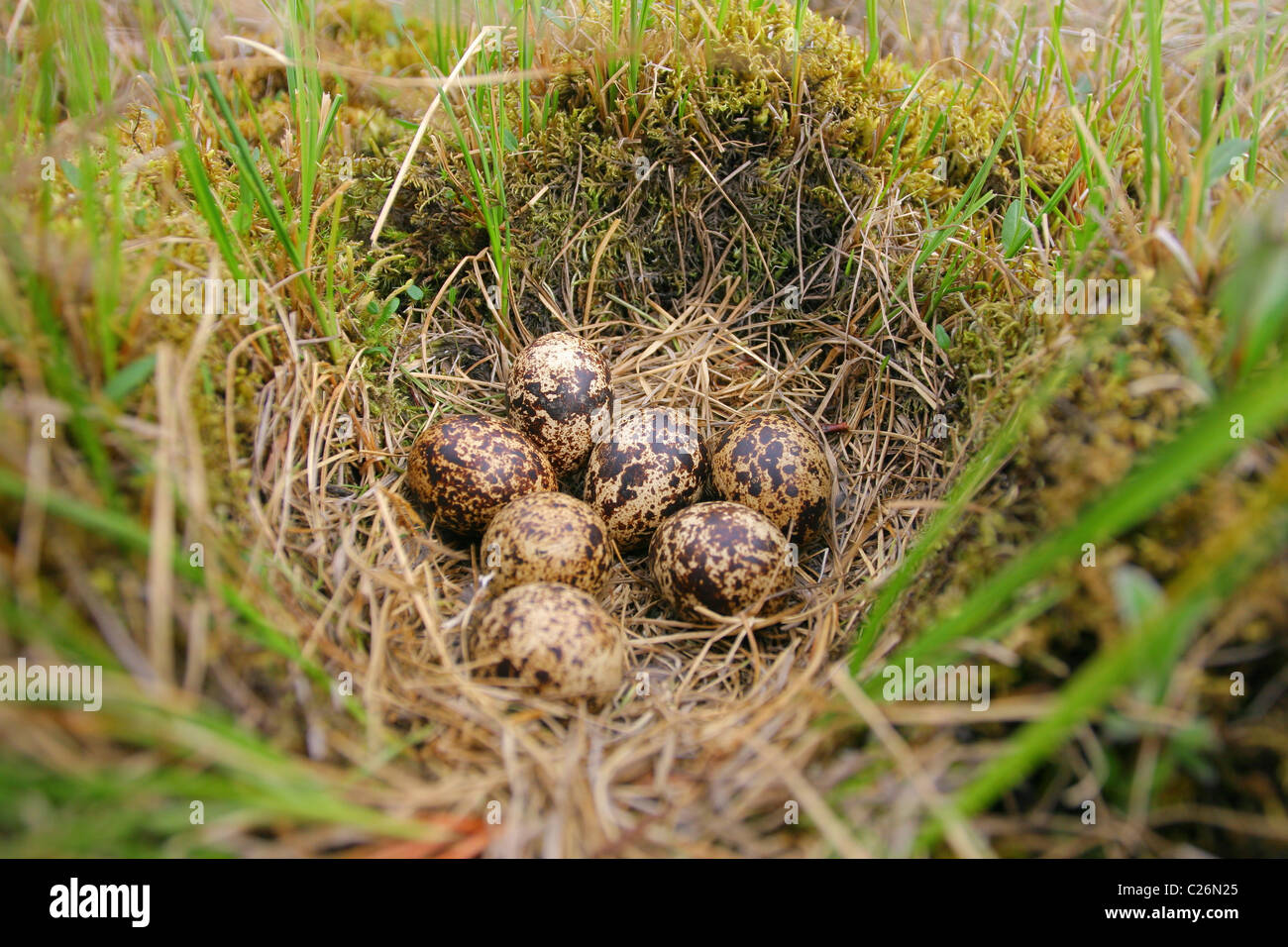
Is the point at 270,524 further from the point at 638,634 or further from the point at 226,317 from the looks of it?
the point at 638,634

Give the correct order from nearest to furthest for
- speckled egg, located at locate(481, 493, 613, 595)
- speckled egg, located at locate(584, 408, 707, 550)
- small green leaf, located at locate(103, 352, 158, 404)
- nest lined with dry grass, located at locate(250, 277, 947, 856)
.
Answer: small green leaf, located at locate(103, 352, 158, 404), nest lined with dry grass, located at locate(250, 277, 947, 856), speckled egg, located at locate(481, 493, 613, 595), speckled egg, located at locate(584, 408, 707, 550)

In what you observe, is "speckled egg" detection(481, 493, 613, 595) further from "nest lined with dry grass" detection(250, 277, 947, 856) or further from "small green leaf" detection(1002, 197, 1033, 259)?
"small green leaf" detection(1002, 197, 1033, 259)

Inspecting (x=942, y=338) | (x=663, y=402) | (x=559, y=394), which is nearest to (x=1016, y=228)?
(x=942, y=338)

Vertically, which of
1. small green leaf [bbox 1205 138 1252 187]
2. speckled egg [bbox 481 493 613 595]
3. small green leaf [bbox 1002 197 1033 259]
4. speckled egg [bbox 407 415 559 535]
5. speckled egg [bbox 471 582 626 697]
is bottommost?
speckled egg [bbox 471 582 626 697]

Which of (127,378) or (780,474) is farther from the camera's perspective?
(780,474)

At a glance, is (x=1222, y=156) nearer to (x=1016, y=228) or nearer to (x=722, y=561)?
(x=1016, y=228)

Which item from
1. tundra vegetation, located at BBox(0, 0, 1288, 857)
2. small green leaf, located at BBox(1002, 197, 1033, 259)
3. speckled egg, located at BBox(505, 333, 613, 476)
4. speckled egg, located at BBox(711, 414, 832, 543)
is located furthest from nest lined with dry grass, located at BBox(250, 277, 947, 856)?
small green leaf, located at BBox(1002, 197, 1033, 259)
